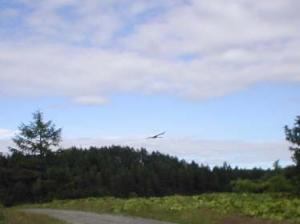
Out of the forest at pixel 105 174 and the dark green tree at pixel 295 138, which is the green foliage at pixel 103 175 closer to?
the forest at pixel 105 174

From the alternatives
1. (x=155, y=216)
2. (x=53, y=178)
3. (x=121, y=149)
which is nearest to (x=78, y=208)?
(x=155, y=216)

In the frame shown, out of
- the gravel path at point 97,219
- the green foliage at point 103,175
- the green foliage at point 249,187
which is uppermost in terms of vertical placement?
the green foliage at point 103,175

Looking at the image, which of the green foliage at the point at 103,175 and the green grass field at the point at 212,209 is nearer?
the green grass field at the point at 212,209

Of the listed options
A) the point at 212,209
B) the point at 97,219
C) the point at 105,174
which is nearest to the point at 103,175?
the point at 105,174

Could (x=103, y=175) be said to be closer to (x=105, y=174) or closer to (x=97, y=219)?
(x=105, y=174)

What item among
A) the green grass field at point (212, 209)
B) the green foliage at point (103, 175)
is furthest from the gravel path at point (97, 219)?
the green foliage at point (103, 175)

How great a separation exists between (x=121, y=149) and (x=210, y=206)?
266ft

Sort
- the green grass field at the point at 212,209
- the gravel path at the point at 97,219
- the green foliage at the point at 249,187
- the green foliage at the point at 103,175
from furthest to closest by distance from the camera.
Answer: the green foliage at the point at 103,175 → the green foliage at the point at 249,187 → the gravel path at the point at 97,219 → the green grass field at the point at 212,209

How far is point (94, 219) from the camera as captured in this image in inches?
1026

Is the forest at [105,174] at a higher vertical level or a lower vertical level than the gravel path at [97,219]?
higher

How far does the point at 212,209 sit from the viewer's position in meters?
27.2

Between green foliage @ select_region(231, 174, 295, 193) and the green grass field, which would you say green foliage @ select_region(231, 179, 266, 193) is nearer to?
green foliage @ select_region(231, 174, 295, 193)

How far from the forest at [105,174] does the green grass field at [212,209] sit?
5.48 m

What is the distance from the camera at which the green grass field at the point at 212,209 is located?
24.5 m
